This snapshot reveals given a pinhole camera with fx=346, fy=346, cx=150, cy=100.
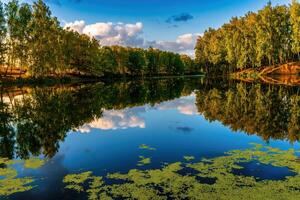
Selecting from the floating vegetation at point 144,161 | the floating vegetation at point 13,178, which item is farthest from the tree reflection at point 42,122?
the floating vegetation at point 144,161

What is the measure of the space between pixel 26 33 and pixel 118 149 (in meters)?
90.7

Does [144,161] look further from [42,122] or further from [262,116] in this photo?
[262,116]

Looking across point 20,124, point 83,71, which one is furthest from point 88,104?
point 83,71

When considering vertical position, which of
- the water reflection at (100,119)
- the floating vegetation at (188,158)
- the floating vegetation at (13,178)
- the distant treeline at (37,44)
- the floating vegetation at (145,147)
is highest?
the distant treeline at (37,44)

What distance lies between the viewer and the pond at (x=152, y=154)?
592 inches

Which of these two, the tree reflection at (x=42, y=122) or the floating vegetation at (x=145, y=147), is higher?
the tree reflection at (x=42, y=122)

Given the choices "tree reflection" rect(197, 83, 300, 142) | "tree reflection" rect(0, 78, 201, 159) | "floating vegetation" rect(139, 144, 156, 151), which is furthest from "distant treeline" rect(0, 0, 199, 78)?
"floating vegetation" rect(139, 144, 156, 151)

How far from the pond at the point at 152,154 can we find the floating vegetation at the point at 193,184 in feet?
0.14

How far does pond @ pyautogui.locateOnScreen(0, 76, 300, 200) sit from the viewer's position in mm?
15039

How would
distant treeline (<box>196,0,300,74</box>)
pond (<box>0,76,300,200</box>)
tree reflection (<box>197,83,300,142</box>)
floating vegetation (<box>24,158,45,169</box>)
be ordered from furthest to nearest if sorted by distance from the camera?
distant treeline (<box>196,0,300,74</box>), tree reflection (<box>197,83,300,142</box>), floating vegetation (<box>24,158,45,169</box>), pond (<box>0,76,300,200</box>)

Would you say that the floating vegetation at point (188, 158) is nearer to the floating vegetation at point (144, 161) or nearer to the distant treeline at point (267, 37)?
the floating vegetation at point (144, 161)

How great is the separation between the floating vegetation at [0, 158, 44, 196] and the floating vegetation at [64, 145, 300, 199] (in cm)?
196

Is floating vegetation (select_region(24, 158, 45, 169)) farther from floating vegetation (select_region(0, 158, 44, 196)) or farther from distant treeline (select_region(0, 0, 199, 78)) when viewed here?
distant treeline (select_region(0, 0, 199, 78))

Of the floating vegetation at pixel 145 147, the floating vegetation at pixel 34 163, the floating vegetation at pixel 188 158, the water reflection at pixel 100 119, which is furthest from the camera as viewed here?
the water reflection at pixel 100 119
